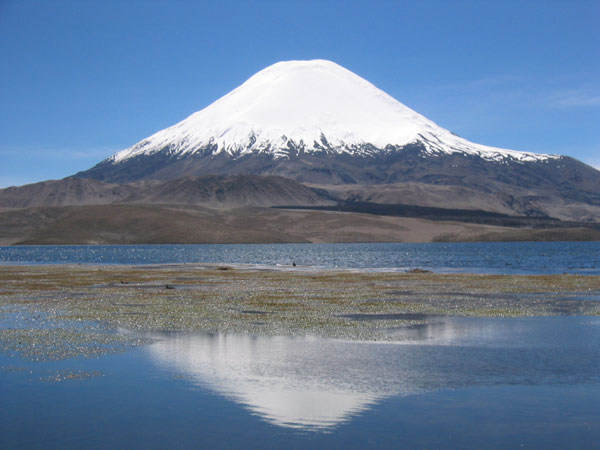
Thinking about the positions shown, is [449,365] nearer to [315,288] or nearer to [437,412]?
[437,412]

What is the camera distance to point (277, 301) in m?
46.6

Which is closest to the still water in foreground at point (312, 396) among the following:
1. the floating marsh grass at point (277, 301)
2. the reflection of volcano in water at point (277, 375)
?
the reflection of volcano in water at point (277, 375)

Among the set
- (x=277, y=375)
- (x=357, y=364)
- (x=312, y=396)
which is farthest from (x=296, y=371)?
(x=312, y=396)

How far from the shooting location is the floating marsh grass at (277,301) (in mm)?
33812

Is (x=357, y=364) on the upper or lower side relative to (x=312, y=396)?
upper

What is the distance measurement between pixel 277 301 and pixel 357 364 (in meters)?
22.2

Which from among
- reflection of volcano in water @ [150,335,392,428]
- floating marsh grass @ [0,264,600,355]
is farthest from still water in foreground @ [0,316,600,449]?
floating marsh grass @ [0,264,600,355]

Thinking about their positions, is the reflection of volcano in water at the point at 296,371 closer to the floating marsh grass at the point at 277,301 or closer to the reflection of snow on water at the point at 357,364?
the reflection of snow on water at the point at 357,364

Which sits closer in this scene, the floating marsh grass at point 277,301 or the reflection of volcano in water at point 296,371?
the reflection of volcano in water at point 296,371

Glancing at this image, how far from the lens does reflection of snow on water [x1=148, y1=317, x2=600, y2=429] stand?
2002 cm

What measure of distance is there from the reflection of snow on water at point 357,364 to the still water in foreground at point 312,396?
66 millimetres

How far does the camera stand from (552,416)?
59.6 feet

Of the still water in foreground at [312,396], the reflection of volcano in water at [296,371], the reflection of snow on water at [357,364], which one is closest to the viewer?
the still water in foreground at [312,396]

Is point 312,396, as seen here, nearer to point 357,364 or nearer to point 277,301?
point 357,364
